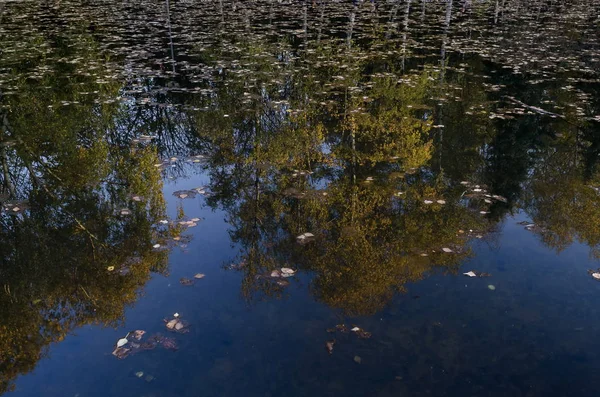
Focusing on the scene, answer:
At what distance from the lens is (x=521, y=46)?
86.2 ft

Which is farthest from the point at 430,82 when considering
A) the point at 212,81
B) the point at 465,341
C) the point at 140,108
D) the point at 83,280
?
the point at 83,280

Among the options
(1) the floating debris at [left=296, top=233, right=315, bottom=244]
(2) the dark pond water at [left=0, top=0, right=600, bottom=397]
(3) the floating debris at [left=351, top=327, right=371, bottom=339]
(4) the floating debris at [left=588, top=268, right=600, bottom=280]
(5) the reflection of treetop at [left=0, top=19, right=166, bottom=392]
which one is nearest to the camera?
(2) the dark pond water at [left=0, top=0, right=600, bottom=397]

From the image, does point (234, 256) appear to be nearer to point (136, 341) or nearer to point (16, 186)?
point (136, 341)

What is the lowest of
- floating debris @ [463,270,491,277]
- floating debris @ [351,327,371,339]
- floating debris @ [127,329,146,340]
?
floating debris @ [127,329,146,340]

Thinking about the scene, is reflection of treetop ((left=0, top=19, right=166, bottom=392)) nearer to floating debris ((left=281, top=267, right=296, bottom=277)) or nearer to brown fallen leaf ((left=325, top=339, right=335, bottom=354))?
floating debris ((left=281, top=267, right=296, bottom=277))

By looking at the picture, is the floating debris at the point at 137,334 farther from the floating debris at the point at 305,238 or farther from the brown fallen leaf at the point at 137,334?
the floating debris at the point at 305,238

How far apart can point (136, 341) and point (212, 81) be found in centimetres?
1477

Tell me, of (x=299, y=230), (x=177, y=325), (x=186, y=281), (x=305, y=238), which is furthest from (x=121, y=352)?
(x=299, y=230)

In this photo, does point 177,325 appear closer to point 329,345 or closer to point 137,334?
point 137,334

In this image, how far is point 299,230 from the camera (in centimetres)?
975

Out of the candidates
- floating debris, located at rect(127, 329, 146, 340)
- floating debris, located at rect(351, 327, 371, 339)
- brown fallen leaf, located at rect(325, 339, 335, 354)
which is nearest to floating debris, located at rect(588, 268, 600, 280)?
floating debris, located at rect(351, 327, 371, 339)

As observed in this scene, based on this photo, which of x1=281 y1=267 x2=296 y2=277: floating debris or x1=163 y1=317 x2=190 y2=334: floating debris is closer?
x1=163 y1=317 x2=190 y2=334: floating debris

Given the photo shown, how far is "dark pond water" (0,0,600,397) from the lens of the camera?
658 centimetres

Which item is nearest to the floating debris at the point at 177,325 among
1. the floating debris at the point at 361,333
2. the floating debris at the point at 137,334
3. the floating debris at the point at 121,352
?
the floating debris at the point at 137,334
